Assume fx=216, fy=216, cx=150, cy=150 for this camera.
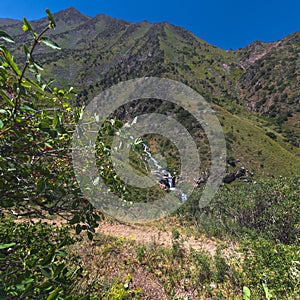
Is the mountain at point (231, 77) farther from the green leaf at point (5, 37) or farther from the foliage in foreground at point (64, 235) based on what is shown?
the green leaf at point (5, 37)

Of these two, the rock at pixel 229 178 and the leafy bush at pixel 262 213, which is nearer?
the leafy bush at pixel 262 213

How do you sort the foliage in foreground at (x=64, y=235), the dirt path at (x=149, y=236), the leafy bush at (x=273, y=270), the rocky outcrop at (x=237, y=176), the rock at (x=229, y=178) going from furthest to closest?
the rock at (x=229, y=178)
the rocky outcrop at (x=237, y=176)
the dirt path at (x=149, y=236)
the leafy bush at (x=273, y=270)
the foliage in foreground at (x=64, y=235)

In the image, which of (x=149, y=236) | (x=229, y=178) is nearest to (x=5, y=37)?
(x=149, y=236)

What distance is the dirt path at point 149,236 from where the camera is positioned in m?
7.58

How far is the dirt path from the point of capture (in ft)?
24.9

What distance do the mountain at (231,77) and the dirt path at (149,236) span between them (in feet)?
74.5

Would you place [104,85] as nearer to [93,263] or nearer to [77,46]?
[93,263]

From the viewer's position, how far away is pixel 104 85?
9075 centimetres

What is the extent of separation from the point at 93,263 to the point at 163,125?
44.0m

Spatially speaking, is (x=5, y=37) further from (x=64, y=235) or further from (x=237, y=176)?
(x=237, y=176)

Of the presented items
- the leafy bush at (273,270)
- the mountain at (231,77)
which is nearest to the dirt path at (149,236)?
the leafy bush at (273,270)

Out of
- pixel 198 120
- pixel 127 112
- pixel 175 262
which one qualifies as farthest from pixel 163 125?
pixel 175 262

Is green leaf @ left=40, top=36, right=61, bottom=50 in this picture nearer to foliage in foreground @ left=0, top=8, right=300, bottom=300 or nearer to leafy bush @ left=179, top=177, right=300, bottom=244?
foliage in foreground @ left=0, top=8, right=300, bottom=300

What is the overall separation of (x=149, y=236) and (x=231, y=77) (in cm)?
11064
